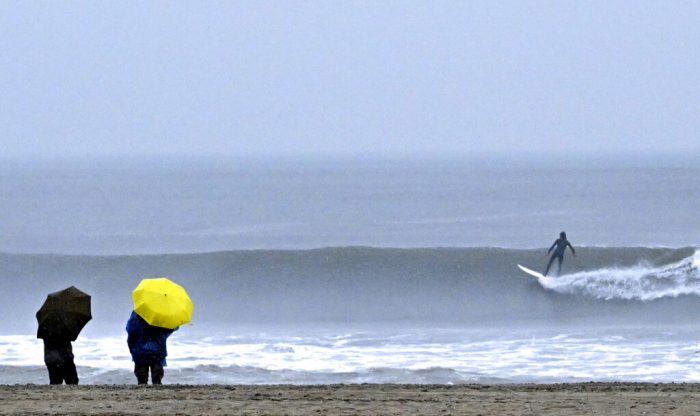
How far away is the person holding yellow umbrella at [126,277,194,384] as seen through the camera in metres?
9.45

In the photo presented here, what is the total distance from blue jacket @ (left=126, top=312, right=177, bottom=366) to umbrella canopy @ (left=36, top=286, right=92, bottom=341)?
411 mm

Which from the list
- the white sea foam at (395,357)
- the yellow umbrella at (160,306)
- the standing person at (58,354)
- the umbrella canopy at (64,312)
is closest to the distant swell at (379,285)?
the white sea foam at (395,357)

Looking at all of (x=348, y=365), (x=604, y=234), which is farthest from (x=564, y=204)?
(x=348, y=365)

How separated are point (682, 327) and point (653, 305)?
415 centimetres

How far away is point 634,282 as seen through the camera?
83.6ft

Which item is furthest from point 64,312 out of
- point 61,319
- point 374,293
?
point 374,293

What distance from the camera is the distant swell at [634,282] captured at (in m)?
24.1

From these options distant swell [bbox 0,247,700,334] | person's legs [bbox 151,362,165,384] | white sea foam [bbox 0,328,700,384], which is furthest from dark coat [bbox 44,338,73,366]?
distant swell [bbox 0,247,700,334]

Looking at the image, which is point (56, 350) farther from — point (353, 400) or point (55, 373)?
point (353, 400)

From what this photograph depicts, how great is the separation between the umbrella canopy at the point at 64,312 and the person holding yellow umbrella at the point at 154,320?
0.44 meters

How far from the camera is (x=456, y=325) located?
20000 millimetres

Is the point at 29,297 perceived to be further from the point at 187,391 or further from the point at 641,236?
the point at 641,236

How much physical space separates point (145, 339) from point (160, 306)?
0.39m

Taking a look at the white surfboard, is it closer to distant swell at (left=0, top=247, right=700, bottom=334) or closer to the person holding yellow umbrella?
distant swell at (left=0, top=247, right=700, bottom=334)
